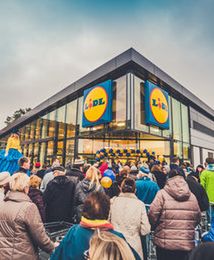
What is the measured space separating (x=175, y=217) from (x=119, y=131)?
1139 cm

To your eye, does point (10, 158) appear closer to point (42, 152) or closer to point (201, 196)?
point (201, 196)

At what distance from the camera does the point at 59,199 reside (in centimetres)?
423

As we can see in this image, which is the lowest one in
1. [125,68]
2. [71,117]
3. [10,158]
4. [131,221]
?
[131,221]

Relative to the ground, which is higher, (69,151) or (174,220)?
(69,151)

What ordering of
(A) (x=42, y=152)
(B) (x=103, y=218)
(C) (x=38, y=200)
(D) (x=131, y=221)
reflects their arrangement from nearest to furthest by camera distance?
(B) (x=103, y=218) → (D) (x=131, y=221) → (C) (x=38, y=200) → (A) (x=42, y=152)

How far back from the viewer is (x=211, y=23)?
16312 mm

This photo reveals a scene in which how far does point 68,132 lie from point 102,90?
617 centimetres

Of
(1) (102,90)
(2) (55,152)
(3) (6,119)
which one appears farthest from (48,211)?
(3) (6,119)

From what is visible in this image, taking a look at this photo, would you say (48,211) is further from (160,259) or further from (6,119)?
(6,119)

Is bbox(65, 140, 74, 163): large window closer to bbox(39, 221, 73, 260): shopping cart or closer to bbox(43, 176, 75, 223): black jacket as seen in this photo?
bbox(43, 176, 75, 223): black jacket

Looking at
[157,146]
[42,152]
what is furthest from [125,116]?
[42,152]

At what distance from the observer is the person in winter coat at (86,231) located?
1717 millimetres

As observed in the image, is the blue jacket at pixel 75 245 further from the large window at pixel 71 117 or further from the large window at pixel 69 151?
the large window at pixel 71 117

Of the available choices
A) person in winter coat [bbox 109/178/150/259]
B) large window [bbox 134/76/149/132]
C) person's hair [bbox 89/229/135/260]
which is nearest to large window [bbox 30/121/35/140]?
large window [bbox 134/76/149/132]
